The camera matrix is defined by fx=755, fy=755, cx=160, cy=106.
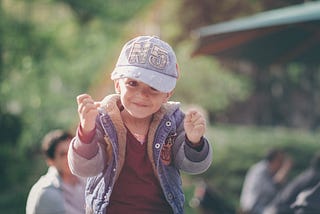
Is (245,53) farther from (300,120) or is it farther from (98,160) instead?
(300,120)

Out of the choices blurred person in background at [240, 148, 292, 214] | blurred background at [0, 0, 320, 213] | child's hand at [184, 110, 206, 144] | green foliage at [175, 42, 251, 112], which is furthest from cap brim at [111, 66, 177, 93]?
green foliage at [175, 42, 251, 112]

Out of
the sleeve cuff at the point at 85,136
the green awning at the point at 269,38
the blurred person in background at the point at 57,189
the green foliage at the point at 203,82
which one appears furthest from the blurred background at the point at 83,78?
the sleeve cuff at the point at 85,136

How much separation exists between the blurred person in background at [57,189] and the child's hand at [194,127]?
6.28ft

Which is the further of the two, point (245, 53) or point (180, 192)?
point (245, 53)

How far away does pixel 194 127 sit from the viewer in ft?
8.26

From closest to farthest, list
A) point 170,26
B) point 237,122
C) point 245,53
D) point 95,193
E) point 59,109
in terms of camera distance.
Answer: point 95,193
point 245,53
point 59,109
point 170,26
point 237,122

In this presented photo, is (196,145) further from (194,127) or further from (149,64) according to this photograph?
(149,64)

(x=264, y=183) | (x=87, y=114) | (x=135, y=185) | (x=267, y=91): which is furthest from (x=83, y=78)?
(x=87, y=114)

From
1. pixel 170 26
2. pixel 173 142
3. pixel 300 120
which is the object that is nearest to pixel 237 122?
pixel 300 120

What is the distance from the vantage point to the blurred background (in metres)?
11.8

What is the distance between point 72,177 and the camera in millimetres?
4566

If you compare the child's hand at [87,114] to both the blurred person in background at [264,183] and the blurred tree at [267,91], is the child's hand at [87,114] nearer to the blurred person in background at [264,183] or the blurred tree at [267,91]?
the blurred person in background at [264,183]

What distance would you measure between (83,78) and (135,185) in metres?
10.7

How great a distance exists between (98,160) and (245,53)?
6.30 metres
